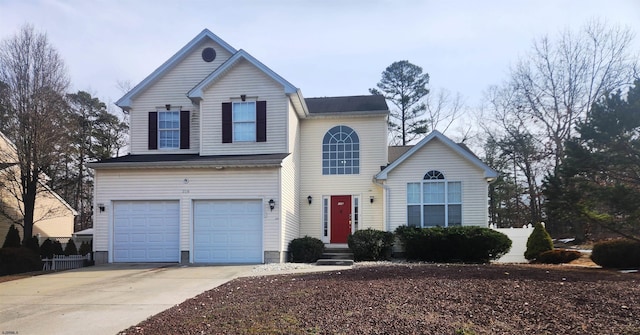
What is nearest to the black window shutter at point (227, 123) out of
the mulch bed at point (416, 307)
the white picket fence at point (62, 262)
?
the white picket fence at point (62, 262)

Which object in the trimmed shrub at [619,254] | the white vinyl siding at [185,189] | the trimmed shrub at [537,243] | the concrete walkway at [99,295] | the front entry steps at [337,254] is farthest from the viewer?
the trimmed shrub at [537,243]

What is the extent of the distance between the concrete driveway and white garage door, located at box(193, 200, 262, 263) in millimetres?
1077

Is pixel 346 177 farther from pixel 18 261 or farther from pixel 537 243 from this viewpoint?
pixel 18 261

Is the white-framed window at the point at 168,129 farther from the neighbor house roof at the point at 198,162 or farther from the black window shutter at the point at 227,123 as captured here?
the black window shutter at the point at 227,123

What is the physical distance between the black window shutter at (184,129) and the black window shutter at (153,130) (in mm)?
988

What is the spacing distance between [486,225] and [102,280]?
1264cm

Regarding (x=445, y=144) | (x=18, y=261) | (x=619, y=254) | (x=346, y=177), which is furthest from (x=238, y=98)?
Answer: (x=619, y=254)

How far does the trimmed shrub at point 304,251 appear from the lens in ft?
55.3

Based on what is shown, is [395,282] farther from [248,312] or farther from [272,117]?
[272,117]

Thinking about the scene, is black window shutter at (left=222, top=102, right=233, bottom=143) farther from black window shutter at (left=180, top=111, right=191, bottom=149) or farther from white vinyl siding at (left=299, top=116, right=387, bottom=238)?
white vinyl siding at (left=299, top=116, right=387, bottom=238)

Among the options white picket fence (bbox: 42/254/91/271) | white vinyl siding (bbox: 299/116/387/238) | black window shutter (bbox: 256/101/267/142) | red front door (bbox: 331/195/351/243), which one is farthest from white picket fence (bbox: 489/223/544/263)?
white picket fence (bbox: 42/254/91/271)

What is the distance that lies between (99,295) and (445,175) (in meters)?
12.3

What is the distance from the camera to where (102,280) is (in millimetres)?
12219

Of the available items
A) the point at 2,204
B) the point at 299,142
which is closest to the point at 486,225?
the point at 299,142
